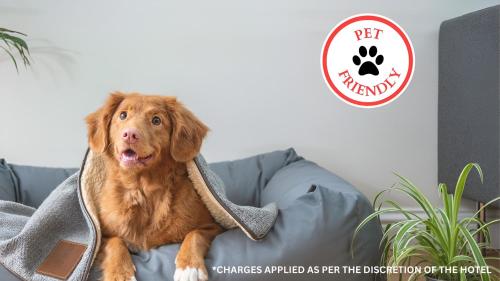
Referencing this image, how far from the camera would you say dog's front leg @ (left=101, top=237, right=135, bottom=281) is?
1.44 meters

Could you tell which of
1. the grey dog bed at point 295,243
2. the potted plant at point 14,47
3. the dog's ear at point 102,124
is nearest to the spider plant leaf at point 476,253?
the grey dog bed at point 295,243

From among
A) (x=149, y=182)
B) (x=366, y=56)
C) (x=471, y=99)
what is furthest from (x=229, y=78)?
(x=149, y=182)

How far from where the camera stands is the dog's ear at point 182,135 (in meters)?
1.55

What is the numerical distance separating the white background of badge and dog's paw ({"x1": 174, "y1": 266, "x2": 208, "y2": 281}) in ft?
5.03

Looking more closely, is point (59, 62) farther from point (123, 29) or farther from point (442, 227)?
point (442, 227)

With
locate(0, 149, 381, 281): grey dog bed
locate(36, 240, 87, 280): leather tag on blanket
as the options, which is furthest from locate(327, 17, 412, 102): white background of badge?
locate(36, 240, 87, 280): leather tag on blanket

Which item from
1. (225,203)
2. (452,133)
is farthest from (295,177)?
(452,133)

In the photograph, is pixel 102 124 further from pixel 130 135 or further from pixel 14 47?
pixel 14 47

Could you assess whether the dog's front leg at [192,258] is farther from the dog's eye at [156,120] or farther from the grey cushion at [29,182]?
the grey cushion at [29,182]

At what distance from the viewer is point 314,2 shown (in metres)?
2.69

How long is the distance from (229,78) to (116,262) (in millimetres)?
1392

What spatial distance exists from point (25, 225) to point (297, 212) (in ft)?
2.65

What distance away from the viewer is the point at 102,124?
1577mm

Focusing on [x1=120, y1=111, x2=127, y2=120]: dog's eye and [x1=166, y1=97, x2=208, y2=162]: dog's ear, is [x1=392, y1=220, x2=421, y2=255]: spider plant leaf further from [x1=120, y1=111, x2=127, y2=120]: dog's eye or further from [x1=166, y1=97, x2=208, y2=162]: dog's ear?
[x1=120, y1=111, x2=127, y2=120]: dog's eye
